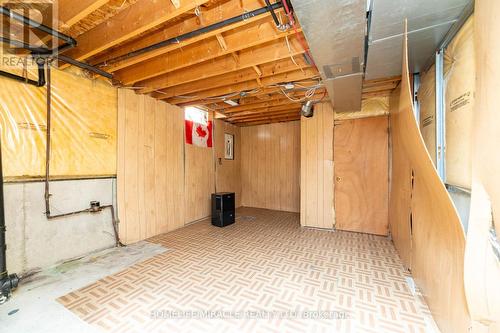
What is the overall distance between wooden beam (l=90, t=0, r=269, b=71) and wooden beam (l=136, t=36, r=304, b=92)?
1.76 feet

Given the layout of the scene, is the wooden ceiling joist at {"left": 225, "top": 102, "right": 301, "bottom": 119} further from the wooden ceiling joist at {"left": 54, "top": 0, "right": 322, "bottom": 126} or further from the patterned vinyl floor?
the patterned vinyl floor

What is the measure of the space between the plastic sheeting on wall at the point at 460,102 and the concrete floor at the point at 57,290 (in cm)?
309

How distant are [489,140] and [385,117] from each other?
3.22 metres

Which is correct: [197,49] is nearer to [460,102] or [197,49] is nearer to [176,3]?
[176,3]

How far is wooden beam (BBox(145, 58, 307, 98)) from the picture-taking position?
2.70 metres

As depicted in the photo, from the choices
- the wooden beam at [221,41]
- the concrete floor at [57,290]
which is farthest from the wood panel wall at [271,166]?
the wooden beam at [221,41]

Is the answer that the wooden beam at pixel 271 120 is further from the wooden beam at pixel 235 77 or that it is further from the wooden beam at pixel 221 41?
the wooden beam at pixel 221 41

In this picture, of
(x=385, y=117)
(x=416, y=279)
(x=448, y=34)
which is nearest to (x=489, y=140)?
(x=448, y=34)

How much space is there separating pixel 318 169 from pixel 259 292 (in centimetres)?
290

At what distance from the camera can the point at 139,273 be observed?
8.05ft

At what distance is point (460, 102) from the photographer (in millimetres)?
1532

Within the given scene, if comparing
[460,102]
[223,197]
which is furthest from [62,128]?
[460,102]

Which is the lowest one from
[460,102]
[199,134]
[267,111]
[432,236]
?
[432,236]

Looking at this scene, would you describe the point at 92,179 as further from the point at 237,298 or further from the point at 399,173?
the point at 399,173
